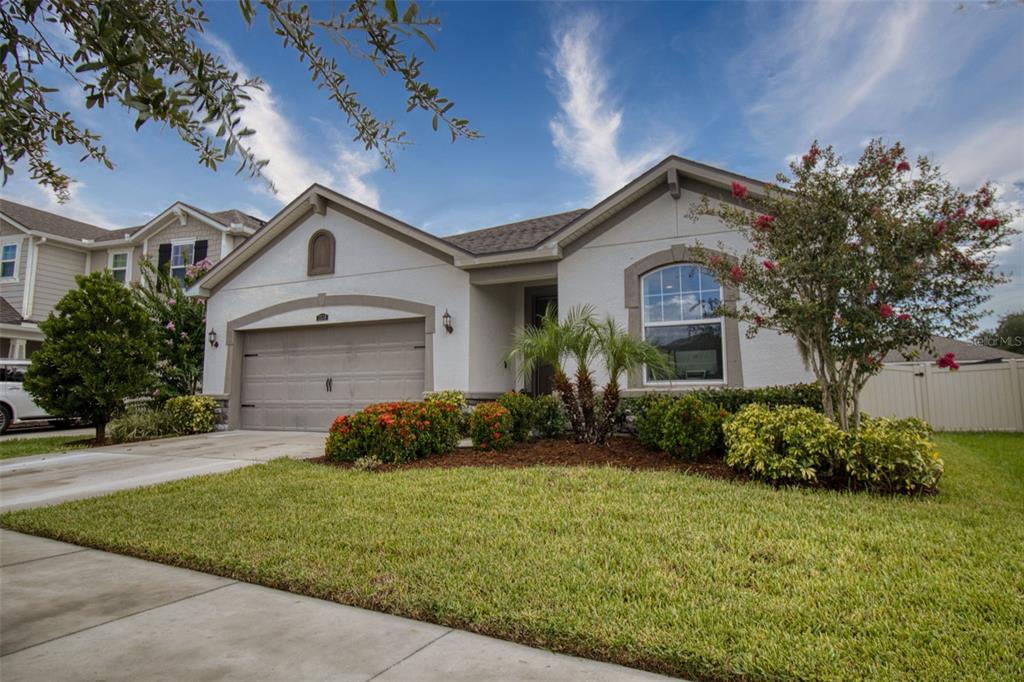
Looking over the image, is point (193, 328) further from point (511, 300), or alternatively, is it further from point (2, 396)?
point (511, 300)

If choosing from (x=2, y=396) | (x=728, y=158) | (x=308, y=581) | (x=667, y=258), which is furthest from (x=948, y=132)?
(x=2, y=396)

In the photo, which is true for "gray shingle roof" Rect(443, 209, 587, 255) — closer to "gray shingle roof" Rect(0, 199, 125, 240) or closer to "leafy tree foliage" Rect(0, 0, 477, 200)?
"leafy tree foliage" Rect(0, 0, 477, 200)

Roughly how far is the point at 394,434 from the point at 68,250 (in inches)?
802

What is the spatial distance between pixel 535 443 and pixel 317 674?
6362 millimetres

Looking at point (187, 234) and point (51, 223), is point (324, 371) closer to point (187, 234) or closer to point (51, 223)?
point (187, 234)

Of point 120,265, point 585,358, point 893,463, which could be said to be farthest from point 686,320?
point 120,265

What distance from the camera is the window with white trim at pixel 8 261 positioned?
2030 centimetres


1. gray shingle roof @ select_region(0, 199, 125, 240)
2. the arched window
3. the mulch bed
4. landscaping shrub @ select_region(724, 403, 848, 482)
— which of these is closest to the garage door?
the arched window

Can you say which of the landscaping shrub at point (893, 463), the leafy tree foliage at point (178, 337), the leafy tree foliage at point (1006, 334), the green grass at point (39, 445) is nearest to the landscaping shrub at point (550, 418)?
the landscaping shrub at point (893, 463)

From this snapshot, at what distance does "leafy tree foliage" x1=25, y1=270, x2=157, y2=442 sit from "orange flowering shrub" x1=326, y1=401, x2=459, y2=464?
6296 millimetres

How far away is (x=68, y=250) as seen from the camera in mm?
21062

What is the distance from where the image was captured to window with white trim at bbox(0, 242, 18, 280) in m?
20.3

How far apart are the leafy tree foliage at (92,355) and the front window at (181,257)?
754cm

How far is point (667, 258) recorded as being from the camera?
9.72 meters
